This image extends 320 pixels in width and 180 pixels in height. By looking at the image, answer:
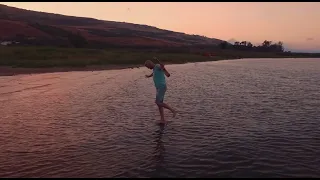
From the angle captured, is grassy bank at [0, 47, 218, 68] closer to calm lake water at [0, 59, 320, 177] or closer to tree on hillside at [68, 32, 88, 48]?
tree on hillside at [68, 32, 88, 48]

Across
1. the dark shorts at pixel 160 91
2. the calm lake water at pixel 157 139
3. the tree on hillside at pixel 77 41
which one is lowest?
the calm lake water at pixel 157 139

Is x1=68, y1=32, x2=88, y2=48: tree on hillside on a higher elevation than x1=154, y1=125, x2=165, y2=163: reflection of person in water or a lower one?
higher

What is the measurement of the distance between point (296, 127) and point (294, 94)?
11321 millimetres

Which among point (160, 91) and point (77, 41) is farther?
point (77, 41)

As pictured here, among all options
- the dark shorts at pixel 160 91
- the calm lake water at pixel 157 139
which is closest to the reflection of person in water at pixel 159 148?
the calm lake water at pixel 157 139

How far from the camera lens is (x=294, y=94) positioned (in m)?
24.4

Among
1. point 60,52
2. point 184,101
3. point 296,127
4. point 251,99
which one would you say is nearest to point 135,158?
point 296,127

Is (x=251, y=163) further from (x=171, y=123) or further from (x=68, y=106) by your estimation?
(x=68, y=106)

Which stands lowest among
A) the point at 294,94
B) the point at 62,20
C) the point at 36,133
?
the point at 294,94

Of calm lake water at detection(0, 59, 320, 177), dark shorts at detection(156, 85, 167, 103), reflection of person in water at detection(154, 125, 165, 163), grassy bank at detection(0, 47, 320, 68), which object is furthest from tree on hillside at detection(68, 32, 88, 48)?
reflection of person in water at detection(154, 125, 165, 163)

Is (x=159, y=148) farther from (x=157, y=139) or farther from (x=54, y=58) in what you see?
(x=54, y=58)

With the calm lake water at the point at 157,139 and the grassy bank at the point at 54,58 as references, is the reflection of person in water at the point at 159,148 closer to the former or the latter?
the calm lake water at the point at 157,139

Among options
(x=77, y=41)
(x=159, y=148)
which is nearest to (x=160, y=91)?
(x=159, y=148)

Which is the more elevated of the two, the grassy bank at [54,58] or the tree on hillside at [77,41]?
the tree on hillside at [77,41]
